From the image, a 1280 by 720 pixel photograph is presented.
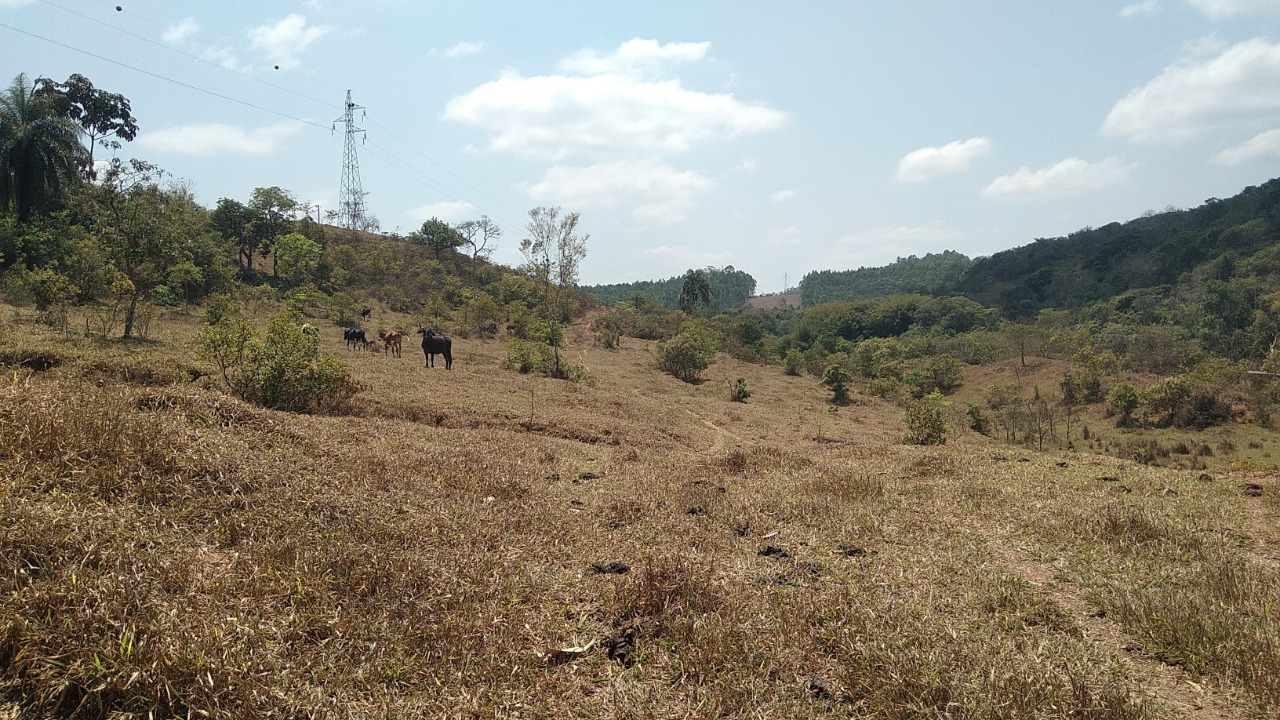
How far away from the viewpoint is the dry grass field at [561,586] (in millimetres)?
3127

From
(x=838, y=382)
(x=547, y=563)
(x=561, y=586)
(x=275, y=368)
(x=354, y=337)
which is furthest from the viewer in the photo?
(x=838, y=382)

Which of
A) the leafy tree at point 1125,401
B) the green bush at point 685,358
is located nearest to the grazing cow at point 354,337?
the green bush at point 685,358

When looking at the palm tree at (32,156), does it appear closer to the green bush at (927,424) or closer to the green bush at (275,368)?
the green bush at (275,368)

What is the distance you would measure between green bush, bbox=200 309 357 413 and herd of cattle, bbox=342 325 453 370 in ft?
33.8

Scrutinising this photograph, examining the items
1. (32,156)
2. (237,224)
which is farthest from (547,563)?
(237,224)

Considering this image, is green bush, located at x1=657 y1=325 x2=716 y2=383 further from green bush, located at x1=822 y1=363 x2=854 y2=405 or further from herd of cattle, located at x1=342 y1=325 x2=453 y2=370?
herd of cattle, located at x1=342 y1=325 x2=453 y2=370

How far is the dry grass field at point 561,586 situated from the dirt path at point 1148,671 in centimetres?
2

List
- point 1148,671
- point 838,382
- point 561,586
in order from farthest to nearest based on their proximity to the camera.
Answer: point 838,382
point 561,586
point 1148,671

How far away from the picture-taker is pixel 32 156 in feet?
98.4

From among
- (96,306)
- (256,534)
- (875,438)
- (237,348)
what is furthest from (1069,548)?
(96,306)

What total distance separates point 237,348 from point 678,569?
966 centimetres

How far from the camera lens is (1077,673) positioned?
11.2 feet

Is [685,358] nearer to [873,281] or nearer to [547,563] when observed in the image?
[547,563]

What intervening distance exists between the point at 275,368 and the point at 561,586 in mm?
8387
